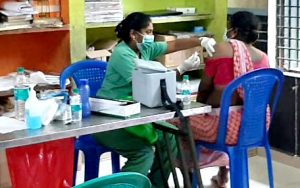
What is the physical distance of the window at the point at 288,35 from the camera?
4574mm

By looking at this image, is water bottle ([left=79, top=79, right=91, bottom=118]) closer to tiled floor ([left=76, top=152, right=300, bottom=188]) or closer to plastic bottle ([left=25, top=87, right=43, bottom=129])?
plastic bottle ([left=25, top=87, right=43, bottom=129])

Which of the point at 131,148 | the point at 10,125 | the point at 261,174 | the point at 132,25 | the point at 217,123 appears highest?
the point at 132,25

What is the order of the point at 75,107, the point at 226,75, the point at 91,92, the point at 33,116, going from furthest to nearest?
the point at 91,92 < the point at 226,75 < the point at 75,107 < the point at 33,116

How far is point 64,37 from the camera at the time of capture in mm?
4367

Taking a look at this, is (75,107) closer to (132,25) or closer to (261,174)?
(132,25)

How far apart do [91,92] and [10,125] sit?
3.53 ft

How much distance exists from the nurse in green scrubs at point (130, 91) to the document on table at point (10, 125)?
2.04 ft

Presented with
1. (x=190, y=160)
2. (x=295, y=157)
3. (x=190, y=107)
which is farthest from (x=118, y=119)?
(x=295, y=157)

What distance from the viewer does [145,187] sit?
201cm

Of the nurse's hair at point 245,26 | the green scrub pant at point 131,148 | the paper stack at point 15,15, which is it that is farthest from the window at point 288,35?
the paper stack at point 15,15

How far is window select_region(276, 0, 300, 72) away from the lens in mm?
4574

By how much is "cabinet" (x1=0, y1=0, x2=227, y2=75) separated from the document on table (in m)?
1.18

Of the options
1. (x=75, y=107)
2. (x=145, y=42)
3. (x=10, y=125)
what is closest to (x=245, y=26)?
(x=145, y=42)

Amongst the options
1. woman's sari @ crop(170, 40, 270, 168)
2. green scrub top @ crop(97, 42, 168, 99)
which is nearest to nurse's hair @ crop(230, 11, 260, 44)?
woman's sari @ crop(170, 40, 270, 168)
